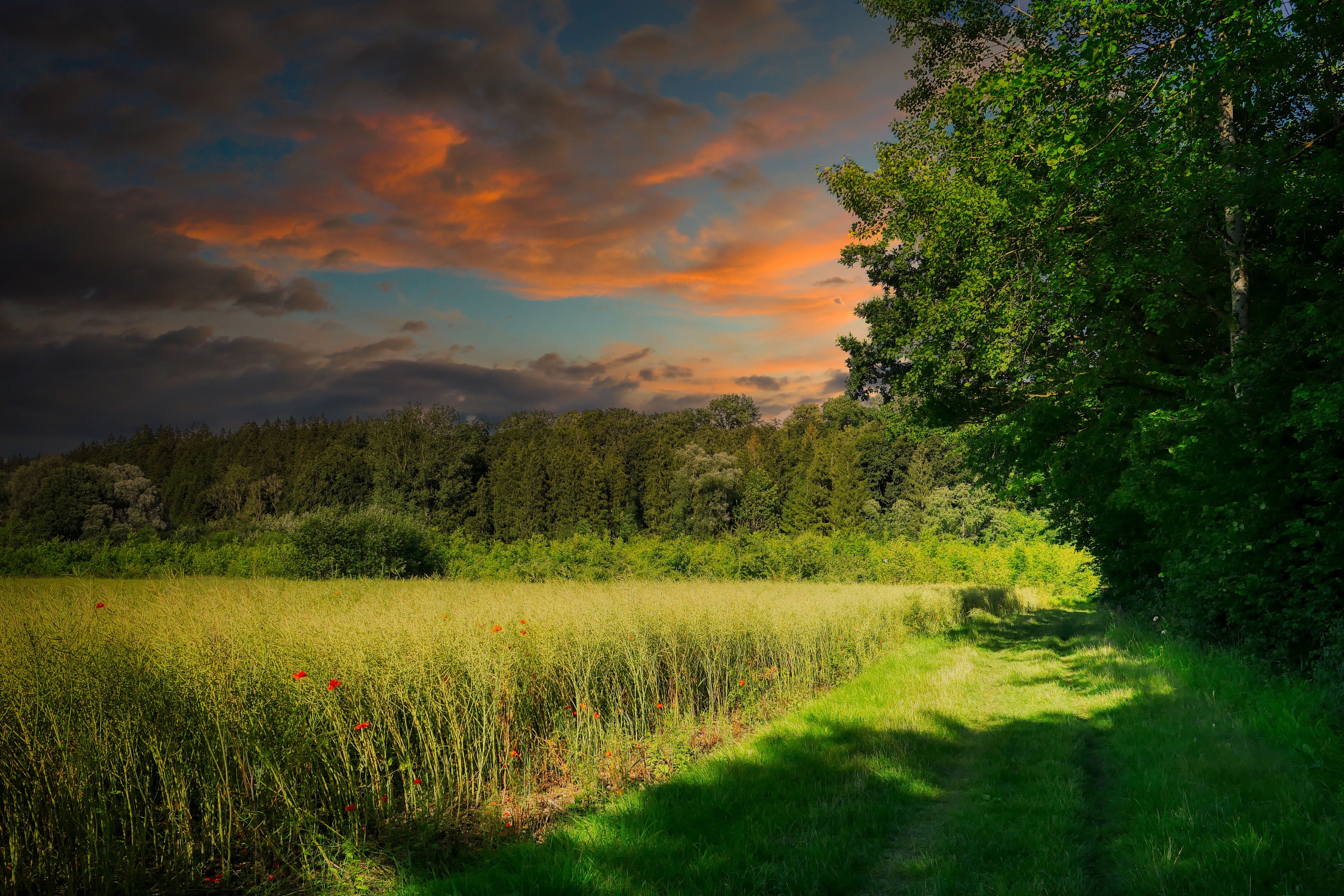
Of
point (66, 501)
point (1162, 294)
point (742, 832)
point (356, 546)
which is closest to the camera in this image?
point (742, 832)

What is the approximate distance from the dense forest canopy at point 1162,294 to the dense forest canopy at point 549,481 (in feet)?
96.9

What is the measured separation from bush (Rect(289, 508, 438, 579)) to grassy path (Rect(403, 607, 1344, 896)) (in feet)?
80.7

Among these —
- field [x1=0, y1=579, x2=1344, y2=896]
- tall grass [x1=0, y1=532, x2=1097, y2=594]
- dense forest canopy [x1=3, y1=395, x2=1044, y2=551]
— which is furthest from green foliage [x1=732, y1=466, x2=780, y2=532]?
field [x1=0, y1=579, x2=1344, y2=896]

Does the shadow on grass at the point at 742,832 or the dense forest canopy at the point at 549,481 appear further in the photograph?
the dense forest canopy at the point at 549,481

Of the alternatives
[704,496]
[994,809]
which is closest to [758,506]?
[704,496]

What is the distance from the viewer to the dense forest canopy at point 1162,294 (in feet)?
25.9

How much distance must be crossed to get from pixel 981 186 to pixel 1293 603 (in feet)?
33.8

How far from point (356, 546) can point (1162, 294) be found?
29.7 metres

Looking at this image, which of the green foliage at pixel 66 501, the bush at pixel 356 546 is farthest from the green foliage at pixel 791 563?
the green foliage at pixel 66 501

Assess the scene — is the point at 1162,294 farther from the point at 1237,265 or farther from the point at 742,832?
the point at 742,832

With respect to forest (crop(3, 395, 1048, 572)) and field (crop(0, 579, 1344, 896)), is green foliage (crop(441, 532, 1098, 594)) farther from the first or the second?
field (crop(0, 579, 1344, 896))

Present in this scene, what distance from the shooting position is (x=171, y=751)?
4777 mm

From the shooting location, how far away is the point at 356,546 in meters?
28.9

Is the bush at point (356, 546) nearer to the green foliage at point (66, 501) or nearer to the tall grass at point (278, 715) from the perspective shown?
the tall grass at point (278, 715)
